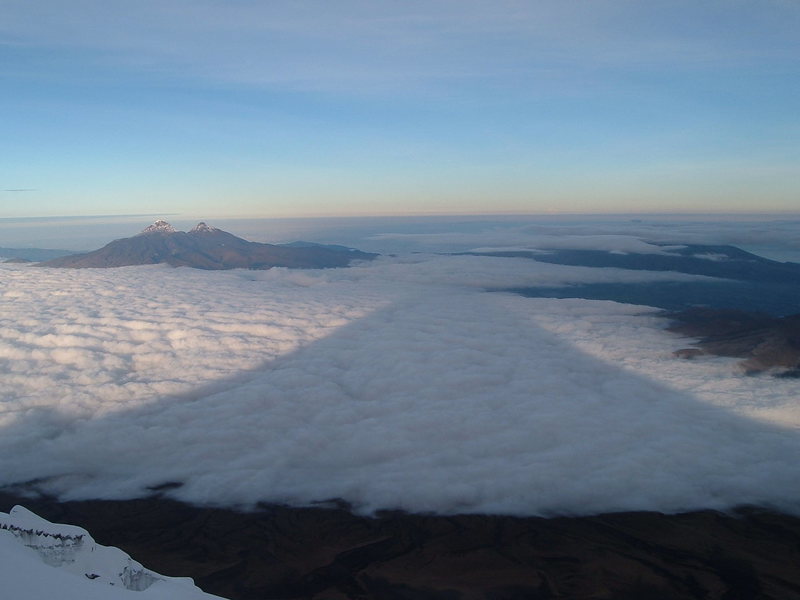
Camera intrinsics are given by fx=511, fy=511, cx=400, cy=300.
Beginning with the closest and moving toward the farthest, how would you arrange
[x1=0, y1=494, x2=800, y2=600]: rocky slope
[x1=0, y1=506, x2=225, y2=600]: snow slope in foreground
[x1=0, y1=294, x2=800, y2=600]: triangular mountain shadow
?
1. [x1=0, y1=506, x2=225, y2=600]: snow slope in foreground
2. [x1=0, y1=494, x2=800, y2=600]: rocky slope
3. [x1=0, y1=294, x2=800, y2=600]: triangular mountain shadow

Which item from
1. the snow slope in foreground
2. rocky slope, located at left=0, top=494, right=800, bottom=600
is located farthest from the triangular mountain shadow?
the snow slope in foreground

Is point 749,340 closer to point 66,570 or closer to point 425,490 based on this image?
point 425,490

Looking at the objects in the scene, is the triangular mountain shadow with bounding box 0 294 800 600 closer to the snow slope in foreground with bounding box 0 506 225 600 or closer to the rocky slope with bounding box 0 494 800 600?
the rocky slope with bounding box 0 494 800 600

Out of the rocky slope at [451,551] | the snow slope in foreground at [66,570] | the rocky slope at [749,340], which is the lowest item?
the rocky slope at [451,551]

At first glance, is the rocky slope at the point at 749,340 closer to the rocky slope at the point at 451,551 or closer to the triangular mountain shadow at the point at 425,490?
the triangular mountain shadow at the point at 425,490

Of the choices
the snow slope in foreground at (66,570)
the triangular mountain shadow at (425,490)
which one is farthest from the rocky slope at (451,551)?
the snow slope in foreground at (66,570)

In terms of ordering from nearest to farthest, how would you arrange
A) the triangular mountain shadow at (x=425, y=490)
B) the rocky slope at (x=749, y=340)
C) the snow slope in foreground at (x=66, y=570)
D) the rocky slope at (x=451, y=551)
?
1. the snow slope in foreground at (x=66, y=570)
2. the rocky slope at (x=451, y=551)
3. the triangular mountain shadow at (x=425, y=490)
4. the rocky slope at (x=749, y=340)
